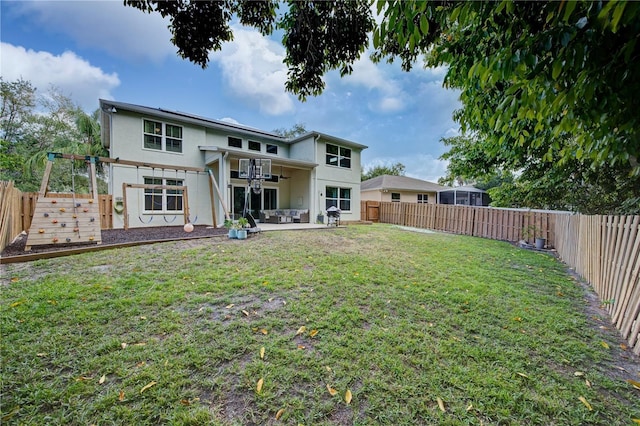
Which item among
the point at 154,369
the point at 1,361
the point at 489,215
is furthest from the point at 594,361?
the point at 489,215

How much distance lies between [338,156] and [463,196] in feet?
54.6

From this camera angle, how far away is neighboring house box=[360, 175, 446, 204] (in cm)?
2009

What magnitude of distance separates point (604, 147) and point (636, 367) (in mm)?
2154

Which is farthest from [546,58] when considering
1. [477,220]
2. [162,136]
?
[162,136]

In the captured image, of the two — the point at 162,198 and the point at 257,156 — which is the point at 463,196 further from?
the point at 162,198

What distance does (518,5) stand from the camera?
5.59 feet

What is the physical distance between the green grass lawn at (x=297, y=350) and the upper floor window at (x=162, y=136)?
25.1 ft

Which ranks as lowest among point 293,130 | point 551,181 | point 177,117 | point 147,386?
point 147,386

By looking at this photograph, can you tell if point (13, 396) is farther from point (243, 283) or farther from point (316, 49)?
point (316, 49)

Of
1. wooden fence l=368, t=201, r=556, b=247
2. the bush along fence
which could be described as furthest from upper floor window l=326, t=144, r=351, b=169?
the bush along fence

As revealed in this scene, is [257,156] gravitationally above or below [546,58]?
above

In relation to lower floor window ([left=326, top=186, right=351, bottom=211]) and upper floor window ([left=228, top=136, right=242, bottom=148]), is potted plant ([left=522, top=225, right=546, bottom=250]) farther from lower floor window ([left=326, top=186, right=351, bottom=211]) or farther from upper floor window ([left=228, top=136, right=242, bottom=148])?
upper floor window ([left=228, top=136, right=242, bottom=148])

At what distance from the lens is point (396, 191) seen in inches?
808

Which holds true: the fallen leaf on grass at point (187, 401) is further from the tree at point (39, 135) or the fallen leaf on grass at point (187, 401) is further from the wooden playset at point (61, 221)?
the tree at point (39, 135)
